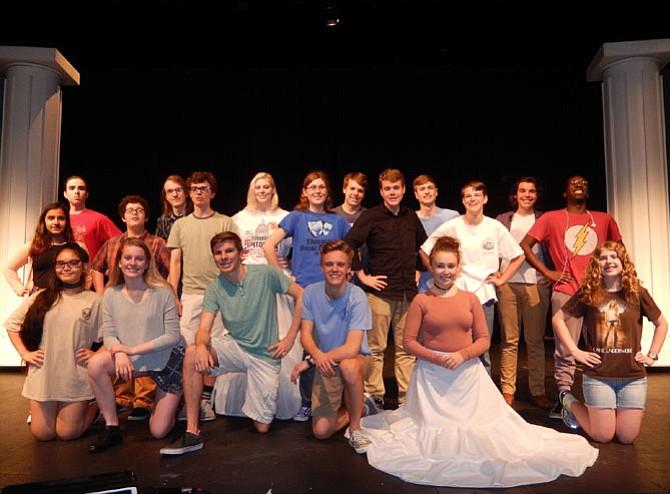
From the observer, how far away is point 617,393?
9.17 feet

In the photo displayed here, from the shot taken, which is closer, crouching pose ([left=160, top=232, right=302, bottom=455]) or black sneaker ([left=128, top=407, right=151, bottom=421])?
crouching pose ([left=160, top=232, right=302, bottom=455])

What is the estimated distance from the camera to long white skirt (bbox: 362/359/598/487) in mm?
2227

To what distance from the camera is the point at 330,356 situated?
9.12 feet

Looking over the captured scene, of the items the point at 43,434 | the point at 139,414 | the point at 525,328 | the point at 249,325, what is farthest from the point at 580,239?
the point at 43,434

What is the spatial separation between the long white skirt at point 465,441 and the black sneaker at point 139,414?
1.38m

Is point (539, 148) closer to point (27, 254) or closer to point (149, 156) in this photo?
point (149, 156)

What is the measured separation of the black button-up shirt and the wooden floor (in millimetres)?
1059

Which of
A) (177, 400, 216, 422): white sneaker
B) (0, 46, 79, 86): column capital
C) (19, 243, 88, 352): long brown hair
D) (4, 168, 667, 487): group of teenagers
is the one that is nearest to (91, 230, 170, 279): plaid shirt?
(4, 168, 667, 487): group of teenagers

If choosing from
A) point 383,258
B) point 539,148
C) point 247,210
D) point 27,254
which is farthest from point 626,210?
point 27,254

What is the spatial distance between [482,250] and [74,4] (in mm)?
3811

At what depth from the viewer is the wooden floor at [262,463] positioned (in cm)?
216

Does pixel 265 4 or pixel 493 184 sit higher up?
pixel 265 4

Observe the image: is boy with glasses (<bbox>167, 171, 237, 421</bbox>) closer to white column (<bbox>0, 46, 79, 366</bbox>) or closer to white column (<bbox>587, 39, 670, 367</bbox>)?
white column (<bbox>0, 46, 79, 366</bbox>)

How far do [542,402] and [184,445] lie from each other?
2283 millimetres
